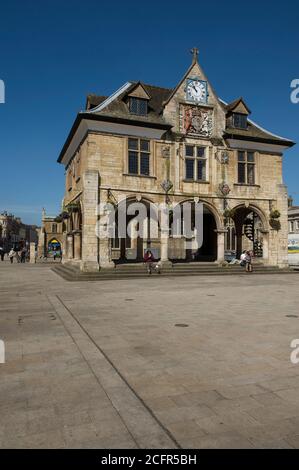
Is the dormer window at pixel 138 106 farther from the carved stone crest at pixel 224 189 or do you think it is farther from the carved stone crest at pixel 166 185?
the carved stone crest at pixel 224 189

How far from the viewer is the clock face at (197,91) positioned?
22234mm

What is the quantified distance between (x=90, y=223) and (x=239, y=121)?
13080 mm

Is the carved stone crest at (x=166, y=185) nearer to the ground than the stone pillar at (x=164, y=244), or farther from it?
farther from it

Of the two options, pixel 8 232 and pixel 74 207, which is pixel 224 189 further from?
pixel 8 232

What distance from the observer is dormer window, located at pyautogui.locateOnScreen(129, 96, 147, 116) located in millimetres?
20891

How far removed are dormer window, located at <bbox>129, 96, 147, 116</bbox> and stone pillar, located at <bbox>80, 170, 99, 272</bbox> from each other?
4.92 metres

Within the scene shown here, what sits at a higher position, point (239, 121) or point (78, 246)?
point (239, 121)

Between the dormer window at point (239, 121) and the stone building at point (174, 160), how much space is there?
0.07 m

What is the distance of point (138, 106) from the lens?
2105 cm

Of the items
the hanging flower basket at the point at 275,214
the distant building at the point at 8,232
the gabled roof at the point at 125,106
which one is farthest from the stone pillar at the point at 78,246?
the distant building at the point at 8,232

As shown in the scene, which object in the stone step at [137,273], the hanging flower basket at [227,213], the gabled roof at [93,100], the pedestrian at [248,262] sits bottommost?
the stone step at [137,273]

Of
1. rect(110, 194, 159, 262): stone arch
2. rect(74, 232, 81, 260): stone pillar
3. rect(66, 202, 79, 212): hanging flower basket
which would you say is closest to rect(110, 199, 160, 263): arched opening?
rect(110, 194, 159, 262): stone arch

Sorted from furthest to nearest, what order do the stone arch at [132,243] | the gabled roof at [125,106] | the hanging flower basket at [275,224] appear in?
the hanging flower basket at [275,224], the stone arch at [132,243], the gabled roof at [125,106]

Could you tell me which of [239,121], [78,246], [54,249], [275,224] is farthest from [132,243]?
[54,249]
